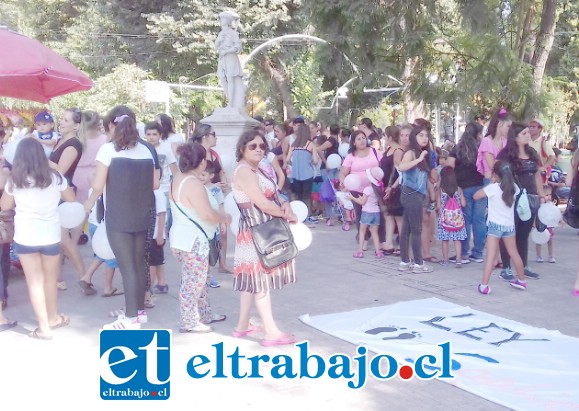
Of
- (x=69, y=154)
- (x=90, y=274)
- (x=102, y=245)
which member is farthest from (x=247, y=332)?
(x=69, y=154)

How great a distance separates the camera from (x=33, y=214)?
17.8 feet

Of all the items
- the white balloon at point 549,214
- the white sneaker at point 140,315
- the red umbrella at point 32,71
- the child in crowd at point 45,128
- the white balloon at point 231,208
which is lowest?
the white sneaker at point 140,315

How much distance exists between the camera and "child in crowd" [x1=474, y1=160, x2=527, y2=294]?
6.79 meters

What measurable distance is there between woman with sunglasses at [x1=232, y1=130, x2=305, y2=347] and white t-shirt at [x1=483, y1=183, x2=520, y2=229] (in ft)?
8.36

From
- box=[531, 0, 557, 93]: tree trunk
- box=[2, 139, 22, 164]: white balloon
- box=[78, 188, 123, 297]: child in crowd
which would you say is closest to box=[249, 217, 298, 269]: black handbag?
box=[78, 188, 123, 297]: child in crowd

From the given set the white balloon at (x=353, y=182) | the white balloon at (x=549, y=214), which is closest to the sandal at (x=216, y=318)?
the white balloon at (x=353, y=182)

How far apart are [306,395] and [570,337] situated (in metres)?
2.46

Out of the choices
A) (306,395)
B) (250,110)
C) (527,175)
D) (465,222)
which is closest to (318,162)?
(465,222)

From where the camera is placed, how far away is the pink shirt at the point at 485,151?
7.87m

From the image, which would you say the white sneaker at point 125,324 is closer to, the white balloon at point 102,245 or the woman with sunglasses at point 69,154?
the white balloon at point 102,245

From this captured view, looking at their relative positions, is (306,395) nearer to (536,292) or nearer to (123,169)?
(123,169)

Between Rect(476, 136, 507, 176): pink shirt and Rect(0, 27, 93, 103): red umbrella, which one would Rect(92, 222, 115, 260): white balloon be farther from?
Rect(476, 136, 507, 176): pink shirt

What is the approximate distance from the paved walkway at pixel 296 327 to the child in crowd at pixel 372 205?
0.20 m

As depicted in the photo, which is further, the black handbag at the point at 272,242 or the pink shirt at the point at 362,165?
the pink shirt at the point at 362,165
